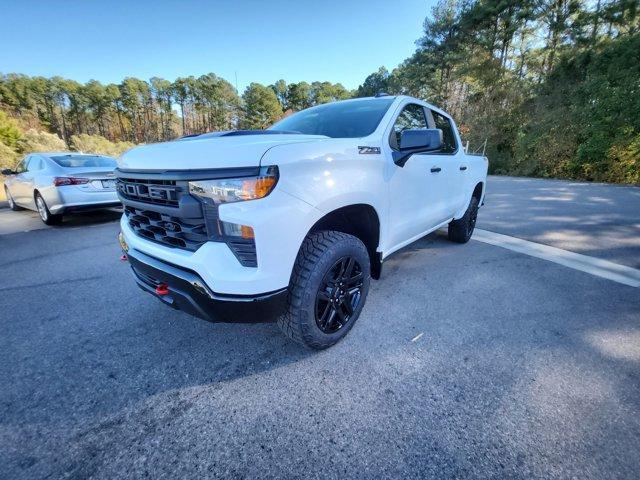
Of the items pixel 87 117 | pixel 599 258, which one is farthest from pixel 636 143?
pixel 87 117

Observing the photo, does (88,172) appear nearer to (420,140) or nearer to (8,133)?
(420,140)

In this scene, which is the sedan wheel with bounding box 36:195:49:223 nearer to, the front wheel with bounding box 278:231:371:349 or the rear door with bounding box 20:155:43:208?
the rear door with bounding box 20:155:43:208

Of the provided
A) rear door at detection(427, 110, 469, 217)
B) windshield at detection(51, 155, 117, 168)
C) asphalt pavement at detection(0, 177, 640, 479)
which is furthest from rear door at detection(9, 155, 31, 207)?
rear door at detection(427, 110, 469, 217)

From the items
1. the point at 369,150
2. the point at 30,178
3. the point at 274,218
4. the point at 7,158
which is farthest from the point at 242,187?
the point at 7,158

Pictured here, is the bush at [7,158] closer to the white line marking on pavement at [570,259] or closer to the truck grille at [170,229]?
the truck grille at [170,229]

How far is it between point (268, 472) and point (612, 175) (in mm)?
16166

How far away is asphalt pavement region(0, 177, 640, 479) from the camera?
1.39m

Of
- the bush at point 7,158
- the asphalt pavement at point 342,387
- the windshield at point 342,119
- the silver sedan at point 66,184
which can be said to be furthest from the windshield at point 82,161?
the bush at point 7,158

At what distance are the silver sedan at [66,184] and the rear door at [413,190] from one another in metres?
5.44

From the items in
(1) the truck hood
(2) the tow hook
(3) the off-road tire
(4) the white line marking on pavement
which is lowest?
(4) the white line marking on pavement

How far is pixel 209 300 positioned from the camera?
1557 millimetres

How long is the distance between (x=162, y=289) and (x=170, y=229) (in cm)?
36

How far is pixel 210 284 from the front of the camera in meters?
1.53

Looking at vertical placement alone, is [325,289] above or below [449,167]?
below
